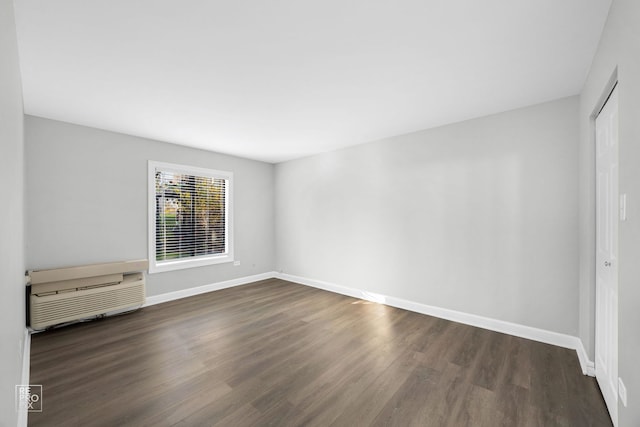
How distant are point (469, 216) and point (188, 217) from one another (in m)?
4.40

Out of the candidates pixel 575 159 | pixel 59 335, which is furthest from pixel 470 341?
pixel 59 335

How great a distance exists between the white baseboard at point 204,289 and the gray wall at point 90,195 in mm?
89

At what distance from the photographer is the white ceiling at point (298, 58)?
159cm

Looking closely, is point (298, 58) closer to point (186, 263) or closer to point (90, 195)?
point (90, 195)

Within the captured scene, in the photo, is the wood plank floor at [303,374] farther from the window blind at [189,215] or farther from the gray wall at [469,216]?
the window blind at [189,215]

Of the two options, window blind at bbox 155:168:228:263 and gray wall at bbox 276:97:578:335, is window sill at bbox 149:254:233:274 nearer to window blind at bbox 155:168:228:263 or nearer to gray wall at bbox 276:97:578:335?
window blind at bbox 155:168:228:263

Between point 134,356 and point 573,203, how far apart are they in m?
4.64

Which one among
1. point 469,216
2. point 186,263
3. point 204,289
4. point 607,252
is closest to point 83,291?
point 186,263

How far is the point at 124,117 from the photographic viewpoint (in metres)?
3.21

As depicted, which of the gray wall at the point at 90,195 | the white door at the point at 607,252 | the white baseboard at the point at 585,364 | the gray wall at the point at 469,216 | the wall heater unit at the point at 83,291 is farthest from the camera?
the gray wall at the point at 90,195

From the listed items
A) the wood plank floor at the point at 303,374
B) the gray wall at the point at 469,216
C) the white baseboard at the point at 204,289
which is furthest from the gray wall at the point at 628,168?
the white baseboard at the point at 204,289

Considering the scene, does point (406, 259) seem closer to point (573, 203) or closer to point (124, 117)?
point (573, 203)

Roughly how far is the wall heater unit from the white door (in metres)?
4.94

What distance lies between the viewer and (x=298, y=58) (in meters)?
2.05
